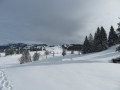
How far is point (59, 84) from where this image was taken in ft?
29.6

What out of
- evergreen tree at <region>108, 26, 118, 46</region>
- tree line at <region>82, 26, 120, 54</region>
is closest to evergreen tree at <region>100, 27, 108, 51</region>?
tree line at <region>82, 26, 120, 54</region>

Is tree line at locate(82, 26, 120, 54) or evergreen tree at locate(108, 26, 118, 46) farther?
evergreen tree at locate(108, 26, 118, 46)

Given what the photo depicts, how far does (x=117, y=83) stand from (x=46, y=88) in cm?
507

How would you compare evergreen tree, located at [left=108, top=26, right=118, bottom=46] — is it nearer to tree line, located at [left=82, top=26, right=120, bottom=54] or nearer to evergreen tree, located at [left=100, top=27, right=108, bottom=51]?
tree line, located at [left=82, top=26, right=120, bottom=54]

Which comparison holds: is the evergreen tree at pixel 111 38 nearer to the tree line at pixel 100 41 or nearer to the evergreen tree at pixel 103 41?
the tree line at pixel 100 41

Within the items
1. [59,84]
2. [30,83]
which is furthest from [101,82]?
[30,83]

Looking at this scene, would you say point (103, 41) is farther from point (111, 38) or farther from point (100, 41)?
point (111, 38)

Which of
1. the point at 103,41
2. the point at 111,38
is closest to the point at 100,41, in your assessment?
the point at 103,41

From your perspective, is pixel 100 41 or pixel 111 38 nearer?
pixel 100 41

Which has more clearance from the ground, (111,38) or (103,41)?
(111,38)

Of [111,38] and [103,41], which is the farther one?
[111,38]

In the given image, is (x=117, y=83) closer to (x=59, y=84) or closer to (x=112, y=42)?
(x=59, y=84)

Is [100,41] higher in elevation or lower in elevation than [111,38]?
lower

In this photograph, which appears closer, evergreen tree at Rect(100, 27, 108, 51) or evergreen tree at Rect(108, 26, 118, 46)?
evergreen tree at Rect(100, 27, 108, 51)
